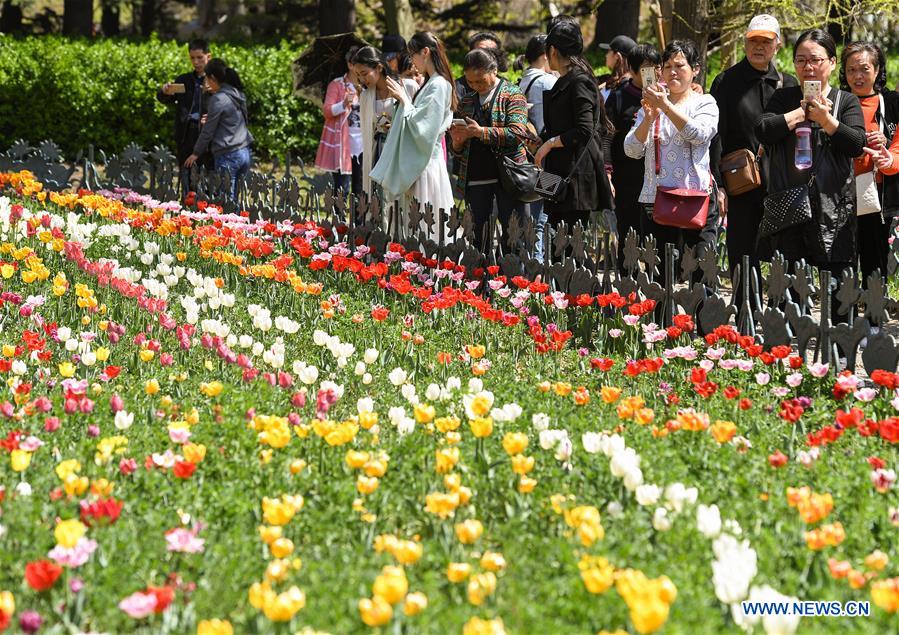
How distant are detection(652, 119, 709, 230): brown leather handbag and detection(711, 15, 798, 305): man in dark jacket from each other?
19cm

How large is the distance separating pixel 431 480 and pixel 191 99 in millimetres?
7710

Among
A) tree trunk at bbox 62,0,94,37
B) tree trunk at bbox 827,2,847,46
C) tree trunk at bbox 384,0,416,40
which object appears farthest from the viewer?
tree trunk at bbox 62,0,94,37

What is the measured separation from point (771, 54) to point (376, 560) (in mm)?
4066

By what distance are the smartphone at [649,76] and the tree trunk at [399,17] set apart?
12712mm

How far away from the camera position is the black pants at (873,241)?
645 cm

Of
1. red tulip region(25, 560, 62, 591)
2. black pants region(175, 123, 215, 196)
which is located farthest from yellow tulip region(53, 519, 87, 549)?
black pants region(175, 123, 215, 196)

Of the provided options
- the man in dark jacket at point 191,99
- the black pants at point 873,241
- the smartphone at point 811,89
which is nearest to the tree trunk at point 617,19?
the man in dark jacket at point 191,99

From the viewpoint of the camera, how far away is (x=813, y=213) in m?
5.72

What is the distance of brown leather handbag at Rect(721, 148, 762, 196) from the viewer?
611 cm

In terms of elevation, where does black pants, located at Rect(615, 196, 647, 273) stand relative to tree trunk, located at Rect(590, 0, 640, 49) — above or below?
below

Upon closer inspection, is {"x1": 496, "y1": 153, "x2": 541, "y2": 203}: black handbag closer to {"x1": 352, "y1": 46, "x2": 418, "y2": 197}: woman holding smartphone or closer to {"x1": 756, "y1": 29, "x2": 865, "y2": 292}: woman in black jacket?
{"x1": 352, "y1": 46, "x2": 418, "y2": 197}: woman holding smartphone

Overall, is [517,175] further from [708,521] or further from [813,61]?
[708,521]

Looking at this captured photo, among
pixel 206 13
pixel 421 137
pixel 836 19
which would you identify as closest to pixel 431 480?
pixel 421 137

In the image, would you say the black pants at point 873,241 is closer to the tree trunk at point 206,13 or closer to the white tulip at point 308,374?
the white tulip at point 308,374
